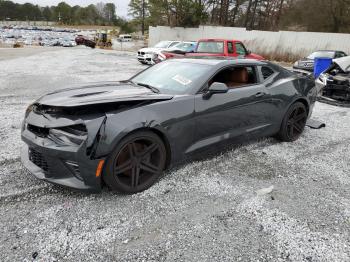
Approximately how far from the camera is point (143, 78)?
4.12 m

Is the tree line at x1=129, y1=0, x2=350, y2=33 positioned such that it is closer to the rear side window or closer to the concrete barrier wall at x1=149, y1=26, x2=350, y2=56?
the concrete barrier wall at x1=149, y1=26, x2=350, y2=56

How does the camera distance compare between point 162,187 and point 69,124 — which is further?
point 162,187

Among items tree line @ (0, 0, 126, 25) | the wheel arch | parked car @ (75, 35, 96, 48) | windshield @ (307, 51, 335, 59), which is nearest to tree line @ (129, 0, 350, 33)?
parked car @ (75, 35, 96, 48)

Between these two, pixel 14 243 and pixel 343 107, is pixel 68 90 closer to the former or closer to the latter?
pixel 14 243

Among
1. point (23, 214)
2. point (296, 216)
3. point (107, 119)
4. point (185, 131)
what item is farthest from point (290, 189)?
point (23, 214)

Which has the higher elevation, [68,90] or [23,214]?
[68,90]

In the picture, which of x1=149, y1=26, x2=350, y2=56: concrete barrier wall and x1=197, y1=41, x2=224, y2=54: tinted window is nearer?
x1=197, y1=41, x2=224, y2=54: tinted window

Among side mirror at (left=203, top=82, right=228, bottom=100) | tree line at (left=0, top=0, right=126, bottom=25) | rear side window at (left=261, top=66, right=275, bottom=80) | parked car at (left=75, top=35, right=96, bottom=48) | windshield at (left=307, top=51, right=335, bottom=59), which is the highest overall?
tree line at (left=0, top=0, right=126, bottom=25)

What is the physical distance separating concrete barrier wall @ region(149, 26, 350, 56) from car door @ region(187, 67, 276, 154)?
21422 mm

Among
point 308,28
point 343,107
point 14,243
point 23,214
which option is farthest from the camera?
point 308,28

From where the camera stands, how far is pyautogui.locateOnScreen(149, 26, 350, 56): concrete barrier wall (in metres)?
22.2

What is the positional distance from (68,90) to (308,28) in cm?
3297

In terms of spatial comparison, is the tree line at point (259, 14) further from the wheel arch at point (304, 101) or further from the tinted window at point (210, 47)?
the wheel arch at point (304, 101)

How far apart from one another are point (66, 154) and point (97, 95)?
78 centimetres
